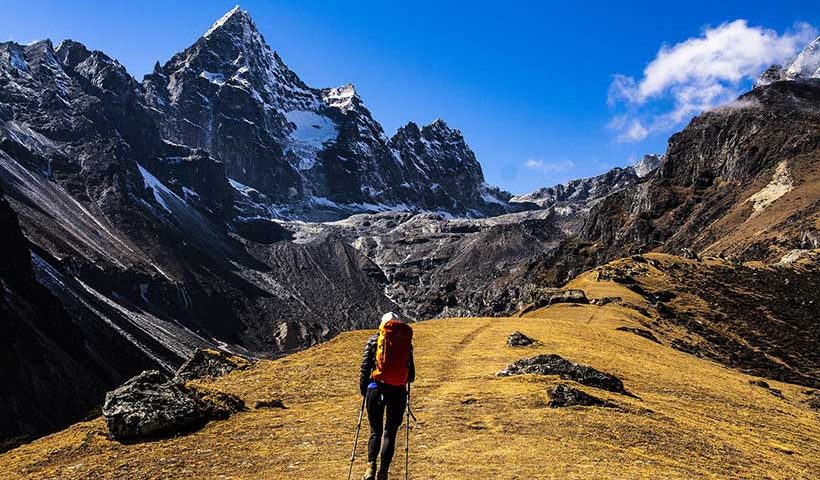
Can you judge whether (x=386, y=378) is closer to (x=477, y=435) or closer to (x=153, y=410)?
(x=477, y=435)

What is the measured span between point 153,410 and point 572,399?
12460 millimetres

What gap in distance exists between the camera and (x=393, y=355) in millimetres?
14344

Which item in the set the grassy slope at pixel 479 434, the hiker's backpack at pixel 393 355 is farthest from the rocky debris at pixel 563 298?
the hiker's backpack at pixel 393 355

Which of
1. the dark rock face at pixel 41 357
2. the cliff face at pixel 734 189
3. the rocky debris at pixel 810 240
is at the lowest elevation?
the dark rock face at pixel 41 357

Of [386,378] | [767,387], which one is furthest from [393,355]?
[767,387]

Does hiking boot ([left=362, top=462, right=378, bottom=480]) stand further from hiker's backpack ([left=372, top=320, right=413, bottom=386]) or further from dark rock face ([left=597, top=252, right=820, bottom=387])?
dark rock face ([left=597, top=252, right=820, bottom=387])

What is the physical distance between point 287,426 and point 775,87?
18852cm

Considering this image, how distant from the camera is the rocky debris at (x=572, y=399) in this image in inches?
779

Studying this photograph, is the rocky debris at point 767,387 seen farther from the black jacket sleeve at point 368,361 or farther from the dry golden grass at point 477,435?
the black jacket sleeve at point 368,361

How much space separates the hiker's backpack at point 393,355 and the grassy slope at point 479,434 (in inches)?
88.8

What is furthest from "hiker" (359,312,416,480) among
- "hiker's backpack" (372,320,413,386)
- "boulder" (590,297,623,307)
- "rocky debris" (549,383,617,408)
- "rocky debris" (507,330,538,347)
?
"boulder" (590,297,623,307)

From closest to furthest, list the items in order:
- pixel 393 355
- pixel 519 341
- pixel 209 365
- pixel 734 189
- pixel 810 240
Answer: pixel 393 355 → pixel 209 365 → pixel 519 341 → pixel 810 240 → pixel 734 189

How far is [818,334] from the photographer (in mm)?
49875

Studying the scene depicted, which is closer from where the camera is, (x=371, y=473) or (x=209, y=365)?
(x=371, y=473)
